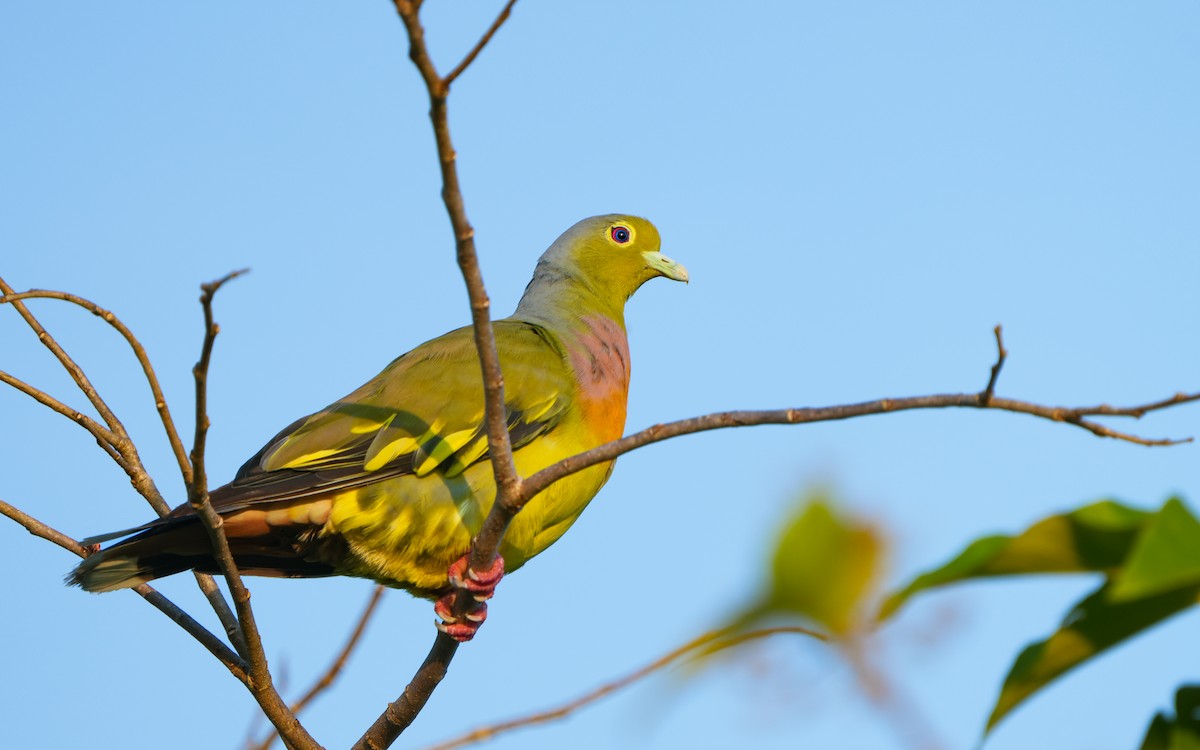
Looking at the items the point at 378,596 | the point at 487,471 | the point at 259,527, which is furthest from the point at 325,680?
the point at 487,471

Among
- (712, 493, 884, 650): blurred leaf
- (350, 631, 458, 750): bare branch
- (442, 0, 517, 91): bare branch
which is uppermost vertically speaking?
(442, 0, 517, 91): bare branch

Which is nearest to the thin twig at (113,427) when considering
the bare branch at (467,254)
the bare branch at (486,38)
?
the bare branch at (467,254)

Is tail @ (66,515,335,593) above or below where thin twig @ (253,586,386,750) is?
above

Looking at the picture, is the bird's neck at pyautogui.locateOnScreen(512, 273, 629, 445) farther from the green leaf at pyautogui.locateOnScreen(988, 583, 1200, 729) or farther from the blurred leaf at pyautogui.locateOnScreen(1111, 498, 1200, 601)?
the blurred leaf at pyautogui.locateOnScreen(1111, 498, 1200, 601)

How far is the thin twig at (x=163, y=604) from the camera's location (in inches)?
138

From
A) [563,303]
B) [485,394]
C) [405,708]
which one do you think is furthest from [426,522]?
[563,303]

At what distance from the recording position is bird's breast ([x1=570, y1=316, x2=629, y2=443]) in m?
4.77

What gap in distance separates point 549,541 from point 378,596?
3.50 ft

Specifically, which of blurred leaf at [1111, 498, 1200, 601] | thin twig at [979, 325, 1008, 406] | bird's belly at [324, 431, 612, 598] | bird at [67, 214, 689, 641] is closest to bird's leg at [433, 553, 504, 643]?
bird at [67, 214, 689, 641]

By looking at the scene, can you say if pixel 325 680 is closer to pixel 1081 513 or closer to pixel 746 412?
pixel 746 412

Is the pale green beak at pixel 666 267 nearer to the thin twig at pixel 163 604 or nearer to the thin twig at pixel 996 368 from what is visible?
the thin twig at pixel 163 604

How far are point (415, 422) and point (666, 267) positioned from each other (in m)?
2.24

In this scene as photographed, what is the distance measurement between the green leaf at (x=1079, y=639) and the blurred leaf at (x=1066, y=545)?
4 cm

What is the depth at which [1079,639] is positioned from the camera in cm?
100
